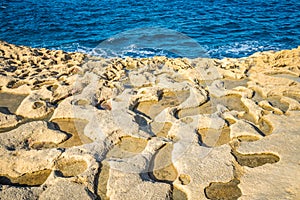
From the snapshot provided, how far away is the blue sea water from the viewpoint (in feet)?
43.9

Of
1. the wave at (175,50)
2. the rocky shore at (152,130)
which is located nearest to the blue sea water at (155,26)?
the wave at (175,50)

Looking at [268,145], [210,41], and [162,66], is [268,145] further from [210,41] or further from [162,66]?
[210,41]

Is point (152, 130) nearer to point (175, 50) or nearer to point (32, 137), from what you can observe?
point (32, 137)

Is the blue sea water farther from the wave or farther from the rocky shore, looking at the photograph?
the rocky shore

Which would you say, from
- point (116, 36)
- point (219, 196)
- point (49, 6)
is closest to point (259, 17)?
point (116, 36)

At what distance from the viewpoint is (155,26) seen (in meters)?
15.9

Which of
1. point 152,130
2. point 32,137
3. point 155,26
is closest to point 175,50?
point 155,26

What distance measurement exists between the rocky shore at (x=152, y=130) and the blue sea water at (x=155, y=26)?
5212mm

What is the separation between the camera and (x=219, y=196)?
3.76 m

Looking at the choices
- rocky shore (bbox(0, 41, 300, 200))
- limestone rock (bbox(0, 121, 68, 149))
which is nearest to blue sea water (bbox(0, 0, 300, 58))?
rocky shore (bbox(0, 41, 300, 200))

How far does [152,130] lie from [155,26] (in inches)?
453

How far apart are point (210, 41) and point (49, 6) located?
11036 mm

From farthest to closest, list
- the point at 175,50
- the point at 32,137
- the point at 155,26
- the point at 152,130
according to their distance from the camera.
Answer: the point at 155,26 < the point at 175,50 < the point at 152,130 < the point at 32,137

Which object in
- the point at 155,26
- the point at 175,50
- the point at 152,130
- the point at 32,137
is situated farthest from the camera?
the point at 155,26
